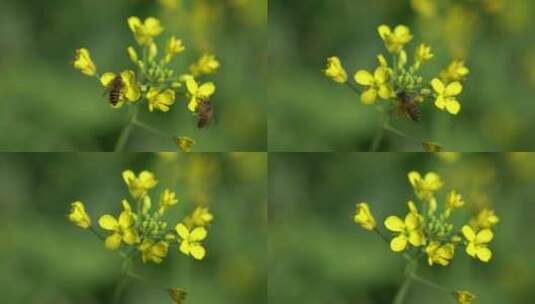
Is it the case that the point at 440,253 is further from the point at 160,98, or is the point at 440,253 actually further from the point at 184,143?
the point at 160,98

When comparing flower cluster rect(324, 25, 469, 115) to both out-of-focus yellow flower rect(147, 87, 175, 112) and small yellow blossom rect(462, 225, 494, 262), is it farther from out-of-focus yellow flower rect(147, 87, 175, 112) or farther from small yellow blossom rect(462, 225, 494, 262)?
out-of-focus yellow flower rect(147, 87, 175, 112)

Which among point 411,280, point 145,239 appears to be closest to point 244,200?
point 145,239

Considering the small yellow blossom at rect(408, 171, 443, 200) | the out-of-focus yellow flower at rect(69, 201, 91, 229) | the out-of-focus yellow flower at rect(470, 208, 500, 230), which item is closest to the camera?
the out-of-focus yellow flower at rect(69, 201, 91, 229)

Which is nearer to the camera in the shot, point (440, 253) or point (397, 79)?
point (440, 253)

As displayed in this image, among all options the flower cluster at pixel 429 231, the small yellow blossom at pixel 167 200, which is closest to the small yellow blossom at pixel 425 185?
the flower cluster at pixel 429 231

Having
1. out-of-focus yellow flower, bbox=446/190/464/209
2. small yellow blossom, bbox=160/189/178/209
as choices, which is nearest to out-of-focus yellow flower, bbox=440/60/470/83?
out-of-focus yellow flower, bbox=446/190/464/209

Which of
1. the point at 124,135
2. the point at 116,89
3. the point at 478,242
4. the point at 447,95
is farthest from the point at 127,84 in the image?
Result: the point at 478,242

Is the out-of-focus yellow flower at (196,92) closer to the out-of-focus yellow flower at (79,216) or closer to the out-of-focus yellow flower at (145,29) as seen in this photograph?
the out-of-focus yellow flower at (145,29)
